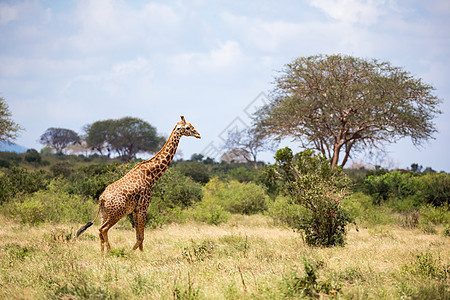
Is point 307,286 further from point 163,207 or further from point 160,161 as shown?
point 163,207

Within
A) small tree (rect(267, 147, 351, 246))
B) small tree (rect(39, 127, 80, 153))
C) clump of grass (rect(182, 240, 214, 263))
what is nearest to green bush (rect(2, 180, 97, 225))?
clump of grass (rect(182, 240, 214, 263))

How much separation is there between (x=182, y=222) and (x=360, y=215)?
7.24 m

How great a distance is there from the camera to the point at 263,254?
7.30 meters

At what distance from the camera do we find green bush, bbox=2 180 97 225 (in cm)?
1262

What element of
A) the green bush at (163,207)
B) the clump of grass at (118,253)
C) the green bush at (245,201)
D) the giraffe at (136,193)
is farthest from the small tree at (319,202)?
the green bush at (245,201)

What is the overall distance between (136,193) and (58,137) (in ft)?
192

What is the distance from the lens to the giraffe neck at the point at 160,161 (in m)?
8.01

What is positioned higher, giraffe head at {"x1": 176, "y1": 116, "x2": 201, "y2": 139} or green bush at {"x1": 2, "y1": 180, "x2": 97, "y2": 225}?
giraffe head at {"x1": 176, "y1": 116, "x2": 201, "y2": 139}

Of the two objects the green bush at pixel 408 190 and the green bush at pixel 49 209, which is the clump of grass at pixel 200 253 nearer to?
the green bush at pixel 49 209

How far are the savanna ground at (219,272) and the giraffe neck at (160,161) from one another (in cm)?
170

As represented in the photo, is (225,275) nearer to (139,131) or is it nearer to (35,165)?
(35,165)

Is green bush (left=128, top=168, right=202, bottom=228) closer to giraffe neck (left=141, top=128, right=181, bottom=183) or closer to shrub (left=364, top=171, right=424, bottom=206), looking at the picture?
giraffe neck (left=141, top=128, right=181, bottom=183)

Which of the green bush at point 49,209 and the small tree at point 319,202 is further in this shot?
the green bush at point 49,209

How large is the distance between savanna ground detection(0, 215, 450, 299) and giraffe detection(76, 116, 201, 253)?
22.7 inches
